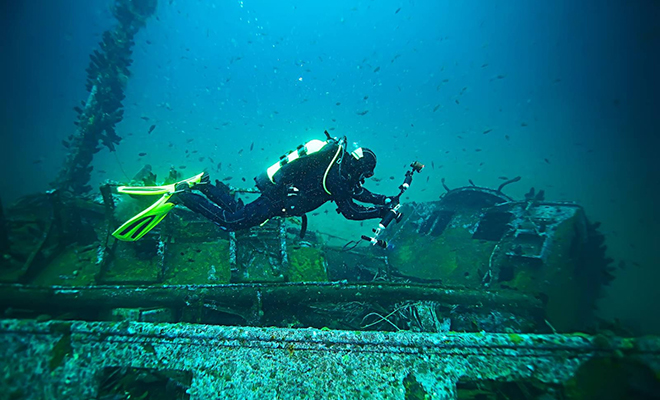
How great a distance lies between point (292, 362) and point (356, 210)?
2608mm

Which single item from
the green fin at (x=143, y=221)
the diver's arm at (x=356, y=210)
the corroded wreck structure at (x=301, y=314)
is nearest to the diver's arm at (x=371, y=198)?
the diver's arm at (x=356, y=210)

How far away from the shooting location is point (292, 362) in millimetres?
2123

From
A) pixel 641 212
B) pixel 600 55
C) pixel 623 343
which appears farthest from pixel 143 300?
pixel 600 55

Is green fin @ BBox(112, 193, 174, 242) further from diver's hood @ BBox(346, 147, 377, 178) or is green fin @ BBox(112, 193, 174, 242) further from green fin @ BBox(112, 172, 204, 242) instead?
diver's hood @ BBox(346, 147, 377, 178)

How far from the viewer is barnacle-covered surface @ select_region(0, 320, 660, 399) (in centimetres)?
199

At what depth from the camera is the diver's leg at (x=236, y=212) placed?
4.46 m

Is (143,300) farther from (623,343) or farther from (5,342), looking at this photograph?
(623,343)

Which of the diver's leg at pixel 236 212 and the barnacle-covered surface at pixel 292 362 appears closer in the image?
the barnacle-covered surface at pixel 292 362

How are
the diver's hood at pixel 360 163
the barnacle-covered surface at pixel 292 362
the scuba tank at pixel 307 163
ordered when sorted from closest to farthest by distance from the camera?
the barnacle-covered surface at pixel 292 362, the scuba tank at pixel 307 163, the diver's hood at pixel 360 163

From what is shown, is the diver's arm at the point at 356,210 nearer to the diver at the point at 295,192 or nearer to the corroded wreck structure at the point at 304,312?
the diver at the point at 295,192

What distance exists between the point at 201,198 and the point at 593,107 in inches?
4052

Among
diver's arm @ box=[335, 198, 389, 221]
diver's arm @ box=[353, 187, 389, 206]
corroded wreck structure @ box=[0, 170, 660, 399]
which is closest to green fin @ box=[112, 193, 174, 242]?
corroded wreck structure @ box=[0, 170, 660, 399]

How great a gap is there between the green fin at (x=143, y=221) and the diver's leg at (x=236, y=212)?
0.28 metres

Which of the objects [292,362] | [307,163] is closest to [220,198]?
[307,163]
